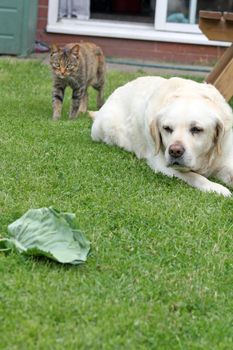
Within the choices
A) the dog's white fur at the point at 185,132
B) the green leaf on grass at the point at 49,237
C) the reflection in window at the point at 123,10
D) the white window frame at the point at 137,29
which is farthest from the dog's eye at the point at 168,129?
the reflection in window at the point at 123,10

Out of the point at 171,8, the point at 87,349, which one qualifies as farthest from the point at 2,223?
the point at 171,8

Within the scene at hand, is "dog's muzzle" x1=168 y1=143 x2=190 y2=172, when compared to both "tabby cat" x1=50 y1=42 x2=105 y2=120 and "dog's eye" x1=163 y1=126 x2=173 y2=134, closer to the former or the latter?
"dog's eye" x1=163 y1=126 x2=173 y2=134

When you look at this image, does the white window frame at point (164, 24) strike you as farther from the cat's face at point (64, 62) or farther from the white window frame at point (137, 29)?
the cat's face at point (64, 62)

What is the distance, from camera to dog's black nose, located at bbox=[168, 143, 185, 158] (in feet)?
15.2

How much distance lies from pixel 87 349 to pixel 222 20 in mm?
4301

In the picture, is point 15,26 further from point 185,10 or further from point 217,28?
point 217,28

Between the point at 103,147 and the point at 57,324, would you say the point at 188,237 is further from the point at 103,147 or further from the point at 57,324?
the point at 103,147

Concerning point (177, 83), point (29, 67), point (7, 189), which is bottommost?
point (29, 67)

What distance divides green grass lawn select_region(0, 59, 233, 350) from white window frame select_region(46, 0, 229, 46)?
5.29 meters

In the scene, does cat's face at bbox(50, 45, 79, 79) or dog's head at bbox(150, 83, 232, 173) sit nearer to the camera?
dog's head at bbox(150, 83, 232, 173)

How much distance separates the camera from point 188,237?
379 cm

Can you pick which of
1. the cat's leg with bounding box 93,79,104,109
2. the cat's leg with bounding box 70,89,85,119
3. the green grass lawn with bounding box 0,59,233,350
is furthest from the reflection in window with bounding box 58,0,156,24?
the green grass lawn with bounding box 0,59,233,350

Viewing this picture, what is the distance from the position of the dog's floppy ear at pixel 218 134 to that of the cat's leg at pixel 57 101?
2.26 metres

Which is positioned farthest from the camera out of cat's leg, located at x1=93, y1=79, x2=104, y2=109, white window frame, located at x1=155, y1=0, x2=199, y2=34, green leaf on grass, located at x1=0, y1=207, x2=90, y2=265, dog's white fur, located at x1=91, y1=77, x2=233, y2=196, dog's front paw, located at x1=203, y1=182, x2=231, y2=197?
white window frame, located at x1=155, y1=0, x2=199, y2=34
